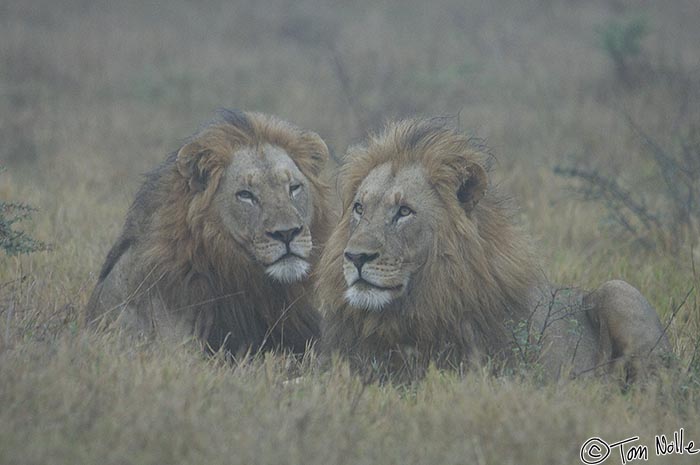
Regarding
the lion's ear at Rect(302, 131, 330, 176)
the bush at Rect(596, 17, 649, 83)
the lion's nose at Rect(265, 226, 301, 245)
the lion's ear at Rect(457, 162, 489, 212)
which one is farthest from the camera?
the bush at Rect(596, 17, 649, 83)

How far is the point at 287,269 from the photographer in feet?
19.5

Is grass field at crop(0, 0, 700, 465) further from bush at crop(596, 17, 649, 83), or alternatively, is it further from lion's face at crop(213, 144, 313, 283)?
lion's face at crop(213, 144, 313, 283)

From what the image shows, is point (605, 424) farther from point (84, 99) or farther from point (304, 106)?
point (84, 99)

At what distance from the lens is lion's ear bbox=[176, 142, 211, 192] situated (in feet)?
20.3

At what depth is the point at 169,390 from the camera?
4633 mm

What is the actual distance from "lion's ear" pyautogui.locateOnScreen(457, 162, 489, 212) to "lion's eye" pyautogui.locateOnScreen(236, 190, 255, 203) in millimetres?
1168

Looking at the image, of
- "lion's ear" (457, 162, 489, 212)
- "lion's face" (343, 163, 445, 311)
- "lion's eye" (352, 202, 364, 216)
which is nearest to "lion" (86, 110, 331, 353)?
"lion's eye" (352, 202, 364, 216)

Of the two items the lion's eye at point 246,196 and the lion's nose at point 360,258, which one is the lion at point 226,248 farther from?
the lion's nose at point 360,258

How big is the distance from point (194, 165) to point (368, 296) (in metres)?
1.48

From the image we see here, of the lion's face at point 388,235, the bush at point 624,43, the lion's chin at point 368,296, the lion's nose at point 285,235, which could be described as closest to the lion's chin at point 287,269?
the lion's nose at point 285,235
